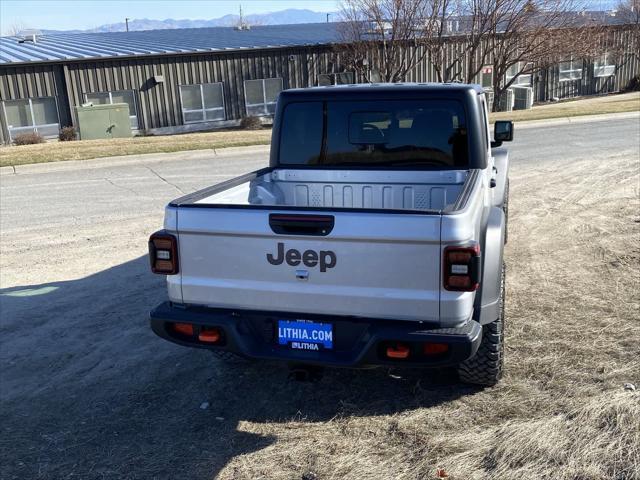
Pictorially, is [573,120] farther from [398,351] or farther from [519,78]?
[398,351]

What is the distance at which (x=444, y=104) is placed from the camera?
518 cm

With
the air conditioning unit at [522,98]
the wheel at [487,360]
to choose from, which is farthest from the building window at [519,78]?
the wheel at [487,360]

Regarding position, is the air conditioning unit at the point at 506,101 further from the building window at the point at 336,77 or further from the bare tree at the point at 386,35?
the building window at the point at 336,77

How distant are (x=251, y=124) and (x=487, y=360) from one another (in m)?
24.4

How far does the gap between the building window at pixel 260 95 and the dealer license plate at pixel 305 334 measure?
26.9 metres

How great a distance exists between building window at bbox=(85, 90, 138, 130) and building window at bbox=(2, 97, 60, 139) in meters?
1.50

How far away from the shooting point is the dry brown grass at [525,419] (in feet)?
12.4

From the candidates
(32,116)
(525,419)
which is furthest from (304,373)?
(32,116)

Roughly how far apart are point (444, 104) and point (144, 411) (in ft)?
10.4

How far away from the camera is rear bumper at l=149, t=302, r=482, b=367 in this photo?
3.74m

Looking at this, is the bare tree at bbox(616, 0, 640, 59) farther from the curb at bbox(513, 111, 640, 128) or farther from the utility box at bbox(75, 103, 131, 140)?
the utility box at bbox(75, 103, 131, 140)

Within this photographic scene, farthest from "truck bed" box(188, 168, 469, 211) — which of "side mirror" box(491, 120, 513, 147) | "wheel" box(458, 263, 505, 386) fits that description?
"side mirror" box(491, 120, 513, 147)

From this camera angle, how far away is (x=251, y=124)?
27.8 metres

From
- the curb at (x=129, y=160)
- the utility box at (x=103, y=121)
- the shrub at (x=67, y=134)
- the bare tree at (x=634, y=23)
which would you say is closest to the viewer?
the curb at (x=129, y=160)
